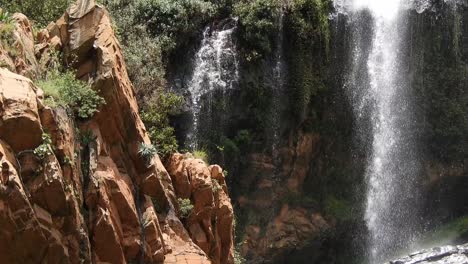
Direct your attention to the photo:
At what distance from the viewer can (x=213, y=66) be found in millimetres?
17312

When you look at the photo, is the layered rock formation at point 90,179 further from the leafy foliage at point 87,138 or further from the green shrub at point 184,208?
the green shrub at point 184,208

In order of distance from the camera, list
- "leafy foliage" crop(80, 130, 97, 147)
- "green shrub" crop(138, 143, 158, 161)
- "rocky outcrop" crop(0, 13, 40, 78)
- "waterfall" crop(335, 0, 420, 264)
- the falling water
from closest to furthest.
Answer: "rocky outcrop" crop(0, 13, 40, 78) → "leafy foliage" crop(80, 130, 97, 147) → "green shrub" crop(138, 143, 158, 161) → the falling water → "waterfall" crop(335, 0, 420, 264)

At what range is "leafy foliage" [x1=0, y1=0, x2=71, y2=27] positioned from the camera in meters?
13.3

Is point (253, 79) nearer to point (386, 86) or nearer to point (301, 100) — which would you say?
point (301, 100)

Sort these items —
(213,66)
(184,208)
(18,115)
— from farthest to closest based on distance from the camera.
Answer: (213,66) → (184,208) → (18,115)

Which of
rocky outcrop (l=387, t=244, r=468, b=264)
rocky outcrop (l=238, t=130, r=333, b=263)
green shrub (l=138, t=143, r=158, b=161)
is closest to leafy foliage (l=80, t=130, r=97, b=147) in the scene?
green shrub (l=138, t=143, r=158, b=161)

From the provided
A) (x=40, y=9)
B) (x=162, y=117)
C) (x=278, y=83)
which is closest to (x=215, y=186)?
(x=162, y=117)

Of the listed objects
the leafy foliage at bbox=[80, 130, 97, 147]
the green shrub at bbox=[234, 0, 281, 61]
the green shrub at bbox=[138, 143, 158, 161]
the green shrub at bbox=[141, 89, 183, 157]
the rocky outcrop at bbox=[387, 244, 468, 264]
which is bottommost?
the rocky outcrop at bbox=[387, 244, 468, 264]

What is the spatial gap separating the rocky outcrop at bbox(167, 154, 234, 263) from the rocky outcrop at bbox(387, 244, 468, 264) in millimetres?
7711

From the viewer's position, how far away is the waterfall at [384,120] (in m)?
20.2

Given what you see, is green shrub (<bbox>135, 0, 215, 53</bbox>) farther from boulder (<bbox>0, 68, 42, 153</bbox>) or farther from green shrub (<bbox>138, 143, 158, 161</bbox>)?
boulder (<bbox>0, 68, 42, 153</bbox>)

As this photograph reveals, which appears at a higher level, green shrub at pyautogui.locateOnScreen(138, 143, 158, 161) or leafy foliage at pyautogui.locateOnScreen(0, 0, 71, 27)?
leafy foliage at pyautogui.locateOnScreen(0, 0, 71, 27)

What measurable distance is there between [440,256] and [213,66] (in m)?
9.22

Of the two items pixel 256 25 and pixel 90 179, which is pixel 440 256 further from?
pixel 90 179
